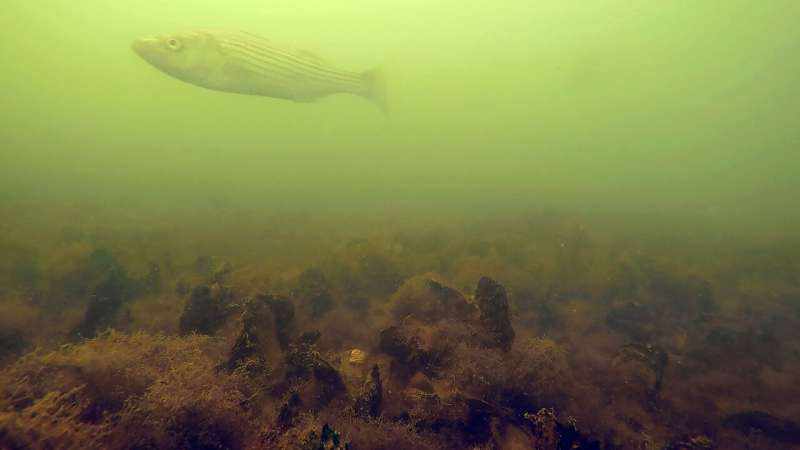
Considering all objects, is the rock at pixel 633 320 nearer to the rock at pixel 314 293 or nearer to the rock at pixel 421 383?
the rock at pixel 421 383

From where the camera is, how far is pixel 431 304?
4.64m

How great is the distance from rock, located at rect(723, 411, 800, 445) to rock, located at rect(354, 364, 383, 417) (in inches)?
145

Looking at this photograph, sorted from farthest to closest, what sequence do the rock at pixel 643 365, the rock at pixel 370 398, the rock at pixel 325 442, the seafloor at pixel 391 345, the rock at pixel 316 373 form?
the rock at pixel 643 365, the rock at pixel 316 373, the rock at pixel 370 398, the seafloor at pixel 391 345, the rock at pixel 325 442

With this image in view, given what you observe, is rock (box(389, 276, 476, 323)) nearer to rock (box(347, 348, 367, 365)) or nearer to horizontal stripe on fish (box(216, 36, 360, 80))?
rock (box(347, 348, 367, 365))

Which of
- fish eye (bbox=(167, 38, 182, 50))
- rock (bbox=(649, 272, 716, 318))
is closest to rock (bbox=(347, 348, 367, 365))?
fish eye (bbox=(167, 38, 182, 50))

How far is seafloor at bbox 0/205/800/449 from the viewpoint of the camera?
249 cm

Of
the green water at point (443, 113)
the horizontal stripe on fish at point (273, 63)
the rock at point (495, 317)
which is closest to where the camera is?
the rock at point (495, 317)

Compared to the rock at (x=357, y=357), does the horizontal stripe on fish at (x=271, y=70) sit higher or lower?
higher

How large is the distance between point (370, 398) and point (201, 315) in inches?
90.8

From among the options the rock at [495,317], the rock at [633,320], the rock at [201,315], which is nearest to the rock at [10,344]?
the rock at [201,315]

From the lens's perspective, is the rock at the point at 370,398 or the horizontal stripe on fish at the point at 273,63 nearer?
the rock at the point at 370,398

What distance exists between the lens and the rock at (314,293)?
19.6 feet

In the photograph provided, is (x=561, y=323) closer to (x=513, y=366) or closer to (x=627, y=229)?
(x=513, y=366)

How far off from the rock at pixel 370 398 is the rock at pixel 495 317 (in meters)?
1.21
